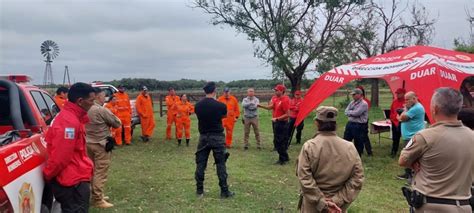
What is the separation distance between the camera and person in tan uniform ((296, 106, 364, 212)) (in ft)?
11.3

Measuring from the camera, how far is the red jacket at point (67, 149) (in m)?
3.56

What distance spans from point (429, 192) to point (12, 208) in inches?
121

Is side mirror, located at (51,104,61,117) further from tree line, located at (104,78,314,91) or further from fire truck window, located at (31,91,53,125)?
tree line, located at (104,78,314,91)

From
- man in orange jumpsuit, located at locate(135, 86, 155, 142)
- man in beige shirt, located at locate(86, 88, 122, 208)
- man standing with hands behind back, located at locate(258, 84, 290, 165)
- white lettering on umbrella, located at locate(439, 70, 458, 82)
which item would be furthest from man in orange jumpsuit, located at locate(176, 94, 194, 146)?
white lettering on umbrella, located at locate(439, 70, 458, 82)

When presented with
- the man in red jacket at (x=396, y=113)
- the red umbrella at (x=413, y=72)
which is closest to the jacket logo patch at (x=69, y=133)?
the red umbrella at (x=413, y=72)

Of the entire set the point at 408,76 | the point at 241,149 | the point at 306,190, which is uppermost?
the point at 408,76

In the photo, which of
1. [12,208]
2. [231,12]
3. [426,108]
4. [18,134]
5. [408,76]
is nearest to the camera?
[12,208]

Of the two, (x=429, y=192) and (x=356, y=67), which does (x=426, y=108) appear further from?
(x=429, y=192)

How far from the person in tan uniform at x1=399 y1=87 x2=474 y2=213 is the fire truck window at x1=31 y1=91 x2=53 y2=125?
3957 millimetres

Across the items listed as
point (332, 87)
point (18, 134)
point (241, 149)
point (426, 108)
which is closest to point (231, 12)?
point (241, 149)

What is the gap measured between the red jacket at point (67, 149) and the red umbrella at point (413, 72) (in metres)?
6.39

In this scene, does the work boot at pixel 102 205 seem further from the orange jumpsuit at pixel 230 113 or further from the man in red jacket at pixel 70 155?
the orange jumpsuit at pixel 230 113

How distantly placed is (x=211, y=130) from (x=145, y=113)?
7534mm

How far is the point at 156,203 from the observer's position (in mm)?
6527
